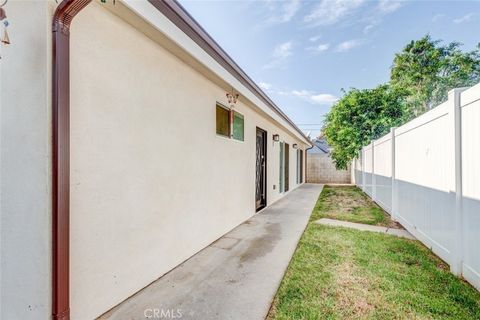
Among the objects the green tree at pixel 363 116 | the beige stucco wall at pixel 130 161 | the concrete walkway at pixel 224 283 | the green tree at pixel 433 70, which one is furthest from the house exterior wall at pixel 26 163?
the green tree at pixel 433 70

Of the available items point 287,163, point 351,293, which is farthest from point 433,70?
point 351,293

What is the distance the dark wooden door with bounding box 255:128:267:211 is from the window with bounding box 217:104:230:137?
2.16 metres

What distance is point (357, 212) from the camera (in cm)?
707

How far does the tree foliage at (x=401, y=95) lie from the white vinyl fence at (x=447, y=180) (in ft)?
26.6

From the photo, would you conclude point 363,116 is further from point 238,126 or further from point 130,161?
point 130,161

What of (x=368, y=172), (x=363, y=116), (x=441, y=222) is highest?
(x=363, y=116)

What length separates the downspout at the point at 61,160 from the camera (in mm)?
1803

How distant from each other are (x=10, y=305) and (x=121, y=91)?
2068 mm

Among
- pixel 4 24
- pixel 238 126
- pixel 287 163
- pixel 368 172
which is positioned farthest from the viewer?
pixel 287 163

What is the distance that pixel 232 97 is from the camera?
204 inches

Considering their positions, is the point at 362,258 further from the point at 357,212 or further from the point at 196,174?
the point at 357,212

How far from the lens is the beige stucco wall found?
6.92ft

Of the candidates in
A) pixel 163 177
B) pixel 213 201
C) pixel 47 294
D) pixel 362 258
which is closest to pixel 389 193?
pixel 362 258

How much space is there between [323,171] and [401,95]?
747 centimetres
